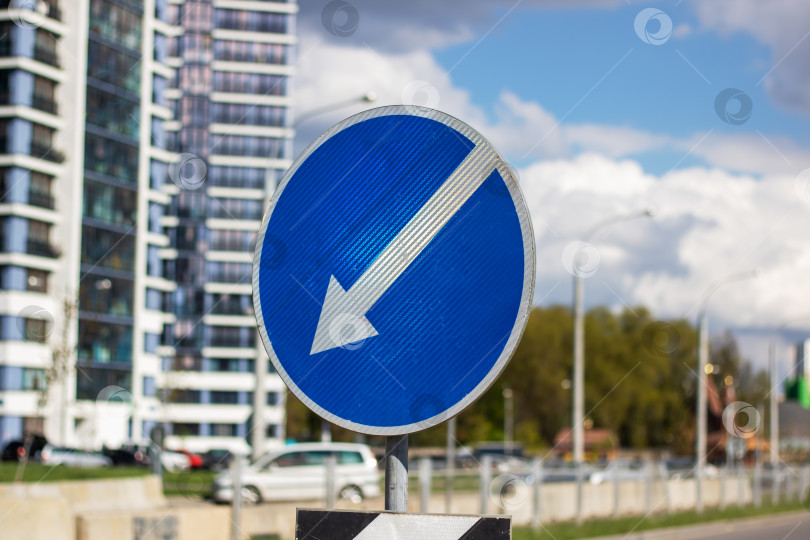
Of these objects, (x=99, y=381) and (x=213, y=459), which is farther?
(x=99, y=381)

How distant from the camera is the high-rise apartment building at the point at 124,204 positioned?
66750mm

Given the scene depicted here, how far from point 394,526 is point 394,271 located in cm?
63

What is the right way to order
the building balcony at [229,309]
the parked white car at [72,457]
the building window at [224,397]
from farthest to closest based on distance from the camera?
1. the building balcony at [229,309]
2. the building window at [224,397]
3. the parked white car at [72,457]

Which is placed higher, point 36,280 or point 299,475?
point 36,280

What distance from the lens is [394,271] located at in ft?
9.50

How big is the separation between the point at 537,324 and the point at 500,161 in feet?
325

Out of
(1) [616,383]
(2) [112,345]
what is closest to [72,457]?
(2) [112,345]

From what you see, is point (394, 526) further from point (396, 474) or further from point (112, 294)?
point (112, 294)

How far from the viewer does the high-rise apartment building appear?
66.8 meters

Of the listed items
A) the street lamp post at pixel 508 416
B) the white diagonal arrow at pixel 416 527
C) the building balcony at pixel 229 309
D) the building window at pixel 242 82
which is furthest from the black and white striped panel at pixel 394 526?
the building balcony at pixel 229 309

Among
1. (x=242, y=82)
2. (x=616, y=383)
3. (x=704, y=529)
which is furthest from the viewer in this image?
(x=242, y=82)

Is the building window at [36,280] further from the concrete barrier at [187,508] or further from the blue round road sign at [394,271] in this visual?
the blue round road sign at [394,271]

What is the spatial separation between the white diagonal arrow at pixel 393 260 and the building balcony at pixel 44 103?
69397mm

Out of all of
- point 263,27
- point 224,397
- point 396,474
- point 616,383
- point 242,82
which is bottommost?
point 224,397
